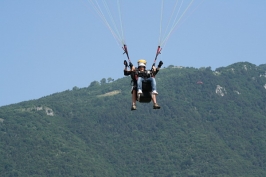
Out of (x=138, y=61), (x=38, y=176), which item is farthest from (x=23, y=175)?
(x=138, y=61)

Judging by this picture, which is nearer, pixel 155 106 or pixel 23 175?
pixel 155 106

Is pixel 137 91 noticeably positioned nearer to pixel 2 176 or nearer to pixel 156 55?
pixel 156 55

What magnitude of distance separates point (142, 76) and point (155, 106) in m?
1.67

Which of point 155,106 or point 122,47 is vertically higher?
point 122,47

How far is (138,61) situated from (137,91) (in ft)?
4.26

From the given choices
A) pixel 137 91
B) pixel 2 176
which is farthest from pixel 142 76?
pixel 2 176

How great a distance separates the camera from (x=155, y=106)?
35812 mm

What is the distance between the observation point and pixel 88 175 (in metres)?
200

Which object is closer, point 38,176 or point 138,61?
point 138,61

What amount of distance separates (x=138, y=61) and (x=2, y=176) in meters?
163

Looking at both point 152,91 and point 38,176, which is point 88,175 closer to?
point 38,176

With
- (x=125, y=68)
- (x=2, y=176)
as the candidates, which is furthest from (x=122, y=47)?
(x=2, y=176)

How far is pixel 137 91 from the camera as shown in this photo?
36.8m

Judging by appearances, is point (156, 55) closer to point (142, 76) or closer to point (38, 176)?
point (142, 76)
